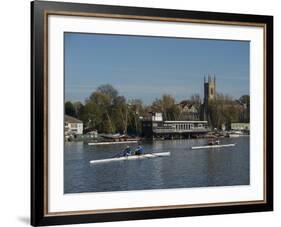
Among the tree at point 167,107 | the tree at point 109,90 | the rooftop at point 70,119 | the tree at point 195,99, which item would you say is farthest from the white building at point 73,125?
the tree at point 195,99

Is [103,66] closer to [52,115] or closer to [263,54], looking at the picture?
[52,115]

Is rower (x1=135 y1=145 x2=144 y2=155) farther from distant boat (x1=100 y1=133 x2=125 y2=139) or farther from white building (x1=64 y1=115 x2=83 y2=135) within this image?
white building (x1=64 y1=115 x2=83 y2=135)

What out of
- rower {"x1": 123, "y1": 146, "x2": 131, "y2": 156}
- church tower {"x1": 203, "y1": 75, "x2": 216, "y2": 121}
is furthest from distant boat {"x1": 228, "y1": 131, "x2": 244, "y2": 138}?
rower {"x1": 123, "y1": 146, "x2": 131, "y2": 156}

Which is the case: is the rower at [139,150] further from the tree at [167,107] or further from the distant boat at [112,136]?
the tree at [167,107]

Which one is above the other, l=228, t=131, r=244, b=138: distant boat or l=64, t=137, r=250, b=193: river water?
l=228, t=131, r=244, b=138: distant boat

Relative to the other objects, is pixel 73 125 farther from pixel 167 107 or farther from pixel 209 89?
pixel 209 89

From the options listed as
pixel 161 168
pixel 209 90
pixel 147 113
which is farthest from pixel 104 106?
pixel 209 90

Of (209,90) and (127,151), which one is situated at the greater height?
(209,90)
